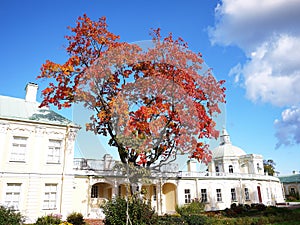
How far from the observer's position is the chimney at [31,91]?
1962cm

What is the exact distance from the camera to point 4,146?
52.7ft

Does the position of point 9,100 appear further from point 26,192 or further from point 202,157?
point 202,157

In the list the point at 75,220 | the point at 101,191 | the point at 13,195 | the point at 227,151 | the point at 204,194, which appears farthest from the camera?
the point at 227,151

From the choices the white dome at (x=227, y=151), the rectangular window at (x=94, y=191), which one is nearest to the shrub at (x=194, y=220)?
the rectangular window at (x=94, y=191)

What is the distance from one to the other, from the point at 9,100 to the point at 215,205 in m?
22.5

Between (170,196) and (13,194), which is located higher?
(13,194)

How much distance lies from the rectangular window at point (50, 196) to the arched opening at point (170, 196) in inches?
486

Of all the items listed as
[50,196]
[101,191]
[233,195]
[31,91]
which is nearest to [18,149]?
[50,196]

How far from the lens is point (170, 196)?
1030 inches

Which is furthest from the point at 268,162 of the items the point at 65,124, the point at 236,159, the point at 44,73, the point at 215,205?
the point at 44,73

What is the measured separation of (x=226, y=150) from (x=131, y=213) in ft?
105

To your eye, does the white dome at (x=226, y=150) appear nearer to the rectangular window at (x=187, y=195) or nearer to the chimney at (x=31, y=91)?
the rectangular window at (x=187, y=195)

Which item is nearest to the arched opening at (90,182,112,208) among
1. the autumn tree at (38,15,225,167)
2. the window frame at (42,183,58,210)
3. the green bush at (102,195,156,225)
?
the window frame at (42,183,58,210)

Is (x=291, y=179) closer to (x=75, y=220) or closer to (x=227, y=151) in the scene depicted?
(x=227, y=151)
